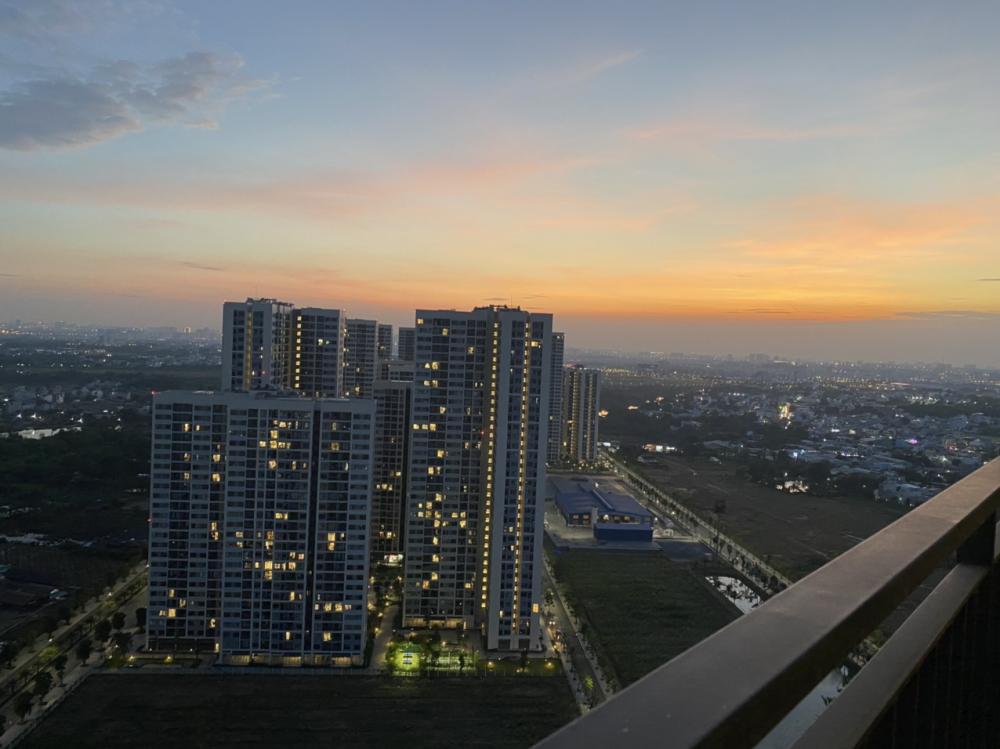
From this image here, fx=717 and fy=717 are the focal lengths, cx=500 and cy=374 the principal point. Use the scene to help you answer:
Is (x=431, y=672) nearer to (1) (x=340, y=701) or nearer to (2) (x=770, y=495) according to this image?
(1) (x=340, y=701)

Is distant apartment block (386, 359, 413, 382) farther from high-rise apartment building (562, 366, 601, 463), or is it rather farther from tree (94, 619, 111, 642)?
tree (94, 619, 111, 642)

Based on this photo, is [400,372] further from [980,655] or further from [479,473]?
[980,655]

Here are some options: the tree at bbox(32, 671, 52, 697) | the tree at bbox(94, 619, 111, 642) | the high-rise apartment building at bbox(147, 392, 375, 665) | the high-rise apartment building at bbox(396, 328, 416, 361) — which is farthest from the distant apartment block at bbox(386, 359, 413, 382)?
the tree at bbox(32, 671, 52, 697)

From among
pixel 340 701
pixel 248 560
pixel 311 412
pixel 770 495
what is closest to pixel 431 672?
pixel 340 701

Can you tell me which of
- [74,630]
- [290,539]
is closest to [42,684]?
[74,630]

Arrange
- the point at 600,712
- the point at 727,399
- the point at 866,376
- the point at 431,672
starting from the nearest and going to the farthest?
the point at 600,712 → the point at 431,672 → the point at 727,399 → the point at 866,376

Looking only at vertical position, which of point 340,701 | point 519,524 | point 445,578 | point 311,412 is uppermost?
point 311,412

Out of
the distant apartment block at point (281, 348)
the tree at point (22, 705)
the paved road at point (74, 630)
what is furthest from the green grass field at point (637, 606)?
the paved road at point (74, 630)
